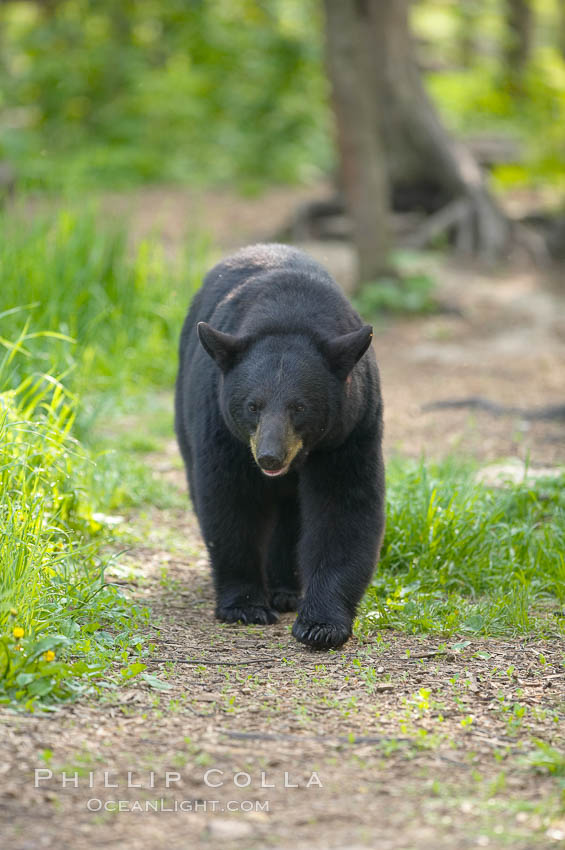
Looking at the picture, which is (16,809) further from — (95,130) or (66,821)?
(95,130)

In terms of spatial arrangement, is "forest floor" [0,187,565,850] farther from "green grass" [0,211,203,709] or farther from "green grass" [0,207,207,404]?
"green grass" [0,207,207,404]

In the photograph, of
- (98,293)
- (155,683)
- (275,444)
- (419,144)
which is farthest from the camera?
(419,144)

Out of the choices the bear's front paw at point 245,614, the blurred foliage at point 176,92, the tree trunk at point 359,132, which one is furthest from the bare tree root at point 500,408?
the blurred foliage at point 176,92

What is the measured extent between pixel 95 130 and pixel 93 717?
16534mm

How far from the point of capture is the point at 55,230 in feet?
28.3

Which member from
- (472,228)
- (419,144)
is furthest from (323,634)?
(419,144)

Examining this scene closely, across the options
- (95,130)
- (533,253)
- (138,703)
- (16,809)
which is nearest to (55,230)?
(138,703)

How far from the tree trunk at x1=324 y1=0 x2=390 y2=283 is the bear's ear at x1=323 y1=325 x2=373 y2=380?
7.49 m

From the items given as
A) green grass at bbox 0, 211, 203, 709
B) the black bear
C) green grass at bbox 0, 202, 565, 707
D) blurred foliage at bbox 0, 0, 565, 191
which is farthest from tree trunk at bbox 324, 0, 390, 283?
the black bear

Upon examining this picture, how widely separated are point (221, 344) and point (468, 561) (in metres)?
1.69

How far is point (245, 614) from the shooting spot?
196 inches

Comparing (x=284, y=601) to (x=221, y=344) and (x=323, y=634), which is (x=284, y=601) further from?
(x=221, y=344)

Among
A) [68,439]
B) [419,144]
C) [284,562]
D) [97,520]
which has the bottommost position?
[284,562]

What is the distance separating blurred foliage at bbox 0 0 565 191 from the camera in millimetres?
17812
